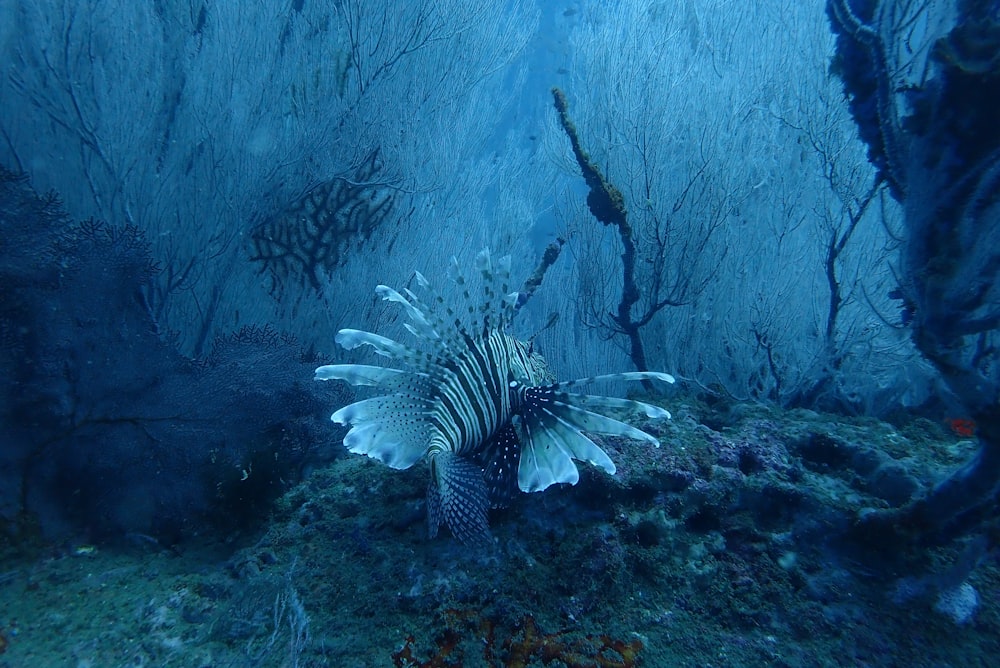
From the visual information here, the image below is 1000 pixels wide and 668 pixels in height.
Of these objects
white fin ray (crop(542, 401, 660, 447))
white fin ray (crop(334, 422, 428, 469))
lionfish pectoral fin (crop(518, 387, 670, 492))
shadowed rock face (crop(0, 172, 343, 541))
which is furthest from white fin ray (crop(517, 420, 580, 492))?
shadowed rock face (crop(0, 172, 343, 541))

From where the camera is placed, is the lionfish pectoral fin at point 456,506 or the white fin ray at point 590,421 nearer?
the lionfish pectoral fin at point 456,506

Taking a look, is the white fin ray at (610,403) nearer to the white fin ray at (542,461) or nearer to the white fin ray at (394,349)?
the white fin ray at (542,461)

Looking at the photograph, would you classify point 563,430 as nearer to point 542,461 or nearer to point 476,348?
point 542,461

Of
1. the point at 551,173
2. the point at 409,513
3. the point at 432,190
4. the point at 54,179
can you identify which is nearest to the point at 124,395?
the point at 409,513

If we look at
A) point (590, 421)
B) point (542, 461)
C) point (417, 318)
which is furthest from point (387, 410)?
point (590, 421)

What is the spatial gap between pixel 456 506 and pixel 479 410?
61 cm

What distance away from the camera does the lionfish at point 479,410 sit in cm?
234

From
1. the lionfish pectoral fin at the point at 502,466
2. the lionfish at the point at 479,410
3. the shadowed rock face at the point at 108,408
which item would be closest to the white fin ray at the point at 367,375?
the lionfish at the point at 479,410

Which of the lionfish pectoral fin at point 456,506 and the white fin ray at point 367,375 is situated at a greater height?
the white fin ray at point 367,375

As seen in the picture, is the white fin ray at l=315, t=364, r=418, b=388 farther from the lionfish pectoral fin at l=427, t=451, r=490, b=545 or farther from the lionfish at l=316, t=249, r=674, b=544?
the lionfish pectoral fin at l=427, t=451, r=490, b=545

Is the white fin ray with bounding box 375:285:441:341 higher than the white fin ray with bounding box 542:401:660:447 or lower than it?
higher

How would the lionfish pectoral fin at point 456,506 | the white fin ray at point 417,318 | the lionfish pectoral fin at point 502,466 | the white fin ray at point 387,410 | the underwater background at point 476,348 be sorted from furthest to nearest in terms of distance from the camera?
the white fin ray at point 417,318
the lionfish pectoral fin at point 502,466
the white fin ray at point 387,410
the underwater background at point 476,348
the lionfish pectoral fin at point 456,506

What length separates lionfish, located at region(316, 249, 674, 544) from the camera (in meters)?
2.34

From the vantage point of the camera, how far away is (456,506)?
2.06 m
